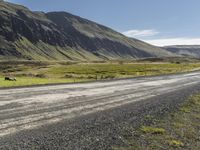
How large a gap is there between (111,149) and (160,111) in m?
8.53

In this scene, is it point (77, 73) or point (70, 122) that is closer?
point (70, 122)

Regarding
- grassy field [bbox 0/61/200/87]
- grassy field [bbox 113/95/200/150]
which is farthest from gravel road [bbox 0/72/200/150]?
grassy field [bbox 0/61/200/87]

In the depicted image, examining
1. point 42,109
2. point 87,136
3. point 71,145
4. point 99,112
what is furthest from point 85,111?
point 71,145

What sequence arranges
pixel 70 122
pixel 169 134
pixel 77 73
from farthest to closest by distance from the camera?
pixel 77 73
pixel 70 122
pixel 169 134

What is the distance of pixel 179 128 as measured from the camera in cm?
1420

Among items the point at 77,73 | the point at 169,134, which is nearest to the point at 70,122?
the point at 169,134

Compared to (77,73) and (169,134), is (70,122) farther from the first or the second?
(77,73)

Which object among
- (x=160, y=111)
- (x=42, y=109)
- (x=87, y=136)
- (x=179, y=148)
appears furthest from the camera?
(x=160, y=111)

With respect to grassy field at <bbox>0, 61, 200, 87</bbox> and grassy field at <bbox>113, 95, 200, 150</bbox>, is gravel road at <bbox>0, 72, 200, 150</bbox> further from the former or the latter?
grassy field at <bbox>0, 61, 200, 87</bbox>

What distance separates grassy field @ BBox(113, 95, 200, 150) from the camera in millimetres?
11266

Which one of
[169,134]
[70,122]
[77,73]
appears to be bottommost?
[77,73]

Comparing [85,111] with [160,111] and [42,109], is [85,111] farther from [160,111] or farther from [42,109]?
[160,111]

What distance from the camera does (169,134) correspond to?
12984 mm

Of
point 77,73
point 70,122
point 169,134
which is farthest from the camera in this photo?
point 77,73
